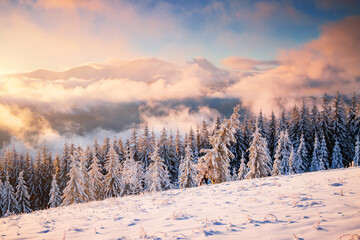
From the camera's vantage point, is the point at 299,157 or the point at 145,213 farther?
the point at 299,157

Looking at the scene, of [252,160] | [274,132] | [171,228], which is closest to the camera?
[171,228]

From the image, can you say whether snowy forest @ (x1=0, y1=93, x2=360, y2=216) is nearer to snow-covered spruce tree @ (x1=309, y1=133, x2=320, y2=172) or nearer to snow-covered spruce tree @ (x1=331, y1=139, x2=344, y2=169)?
snow-covered spruce tree @ (x1=331, y1=139, x2=344, y2=169)

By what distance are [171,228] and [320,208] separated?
4.36 metres

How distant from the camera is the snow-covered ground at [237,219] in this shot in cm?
464

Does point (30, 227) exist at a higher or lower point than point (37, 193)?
higher

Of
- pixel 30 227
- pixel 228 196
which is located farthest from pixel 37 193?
pixel 228 196

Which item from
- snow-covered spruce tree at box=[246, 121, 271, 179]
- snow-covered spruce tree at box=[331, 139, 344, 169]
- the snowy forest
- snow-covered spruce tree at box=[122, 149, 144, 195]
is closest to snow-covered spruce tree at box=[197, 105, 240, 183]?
the snowy forest

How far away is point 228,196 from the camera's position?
8359mm

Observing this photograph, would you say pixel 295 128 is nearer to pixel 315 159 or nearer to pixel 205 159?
pixel 315 159

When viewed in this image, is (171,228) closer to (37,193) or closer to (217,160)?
(217,160)

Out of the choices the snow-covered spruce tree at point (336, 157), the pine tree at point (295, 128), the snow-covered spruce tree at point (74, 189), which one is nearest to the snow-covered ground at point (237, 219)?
the snow-covered spruce tree at point (74, 189)

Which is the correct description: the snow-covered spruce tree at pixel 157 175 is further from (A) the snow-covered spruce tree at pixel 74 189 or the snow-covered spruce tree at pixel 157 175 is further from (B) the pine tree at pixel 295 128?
(B) the pine tree at pixel 295 128

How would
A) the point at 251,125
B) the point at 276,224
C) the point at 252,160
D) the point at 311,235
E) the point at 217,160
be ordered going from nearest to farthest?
the point at 311,235 → the point at 276,224 → the point at 217,160 → the point at 252,160 → the point at 251,125

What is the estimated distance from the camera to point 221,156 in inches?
918
